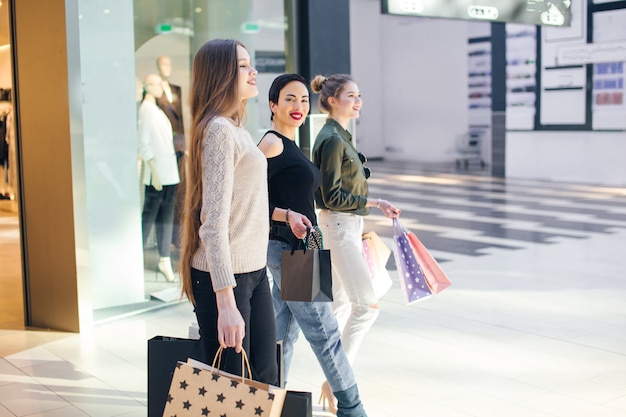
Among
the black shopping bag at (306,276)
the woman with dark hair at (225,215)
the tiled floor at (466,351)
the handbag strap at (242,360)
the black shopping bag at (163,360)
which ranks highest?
the woman with dark hair at (225,215)

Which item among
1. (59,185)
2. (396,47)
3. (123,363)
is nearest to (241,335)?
(123,363)

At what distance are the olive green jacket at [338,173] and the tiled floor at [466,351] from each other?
90 cm

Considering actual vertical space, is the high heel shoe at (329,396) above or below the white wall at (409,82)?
below

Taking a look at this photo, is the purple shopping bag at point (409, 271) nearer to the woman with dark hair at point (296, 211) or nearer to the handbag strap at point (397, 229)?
the handbag strap at point (397, 229)

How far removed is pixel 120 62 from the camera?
5480 mm

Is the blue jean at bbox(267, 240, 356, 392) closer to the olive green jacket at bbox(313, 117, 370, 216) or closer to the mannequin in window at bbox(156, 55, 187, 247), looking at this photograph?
the olive green jacket at bbox(313, 117, 370, 216)

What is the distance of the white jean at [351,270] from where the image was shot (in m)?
3.56

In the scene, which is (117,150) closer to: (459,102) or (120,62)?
(120,62)

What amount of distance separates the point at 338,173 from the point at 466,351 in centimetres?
156

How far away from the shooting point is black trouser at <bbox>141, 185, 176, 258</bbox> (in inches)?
231

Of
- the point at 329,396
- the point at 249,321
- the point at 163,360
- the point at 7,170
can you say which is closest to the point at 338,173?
the point at 329,396

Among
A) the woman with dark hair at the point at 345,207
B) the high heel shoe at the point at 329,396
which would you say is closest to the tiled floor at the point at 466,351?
the high heel shoe at the point at 329,396

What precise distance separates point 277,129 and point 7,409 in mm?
1814

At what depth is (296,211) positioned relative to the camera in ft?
10.4
